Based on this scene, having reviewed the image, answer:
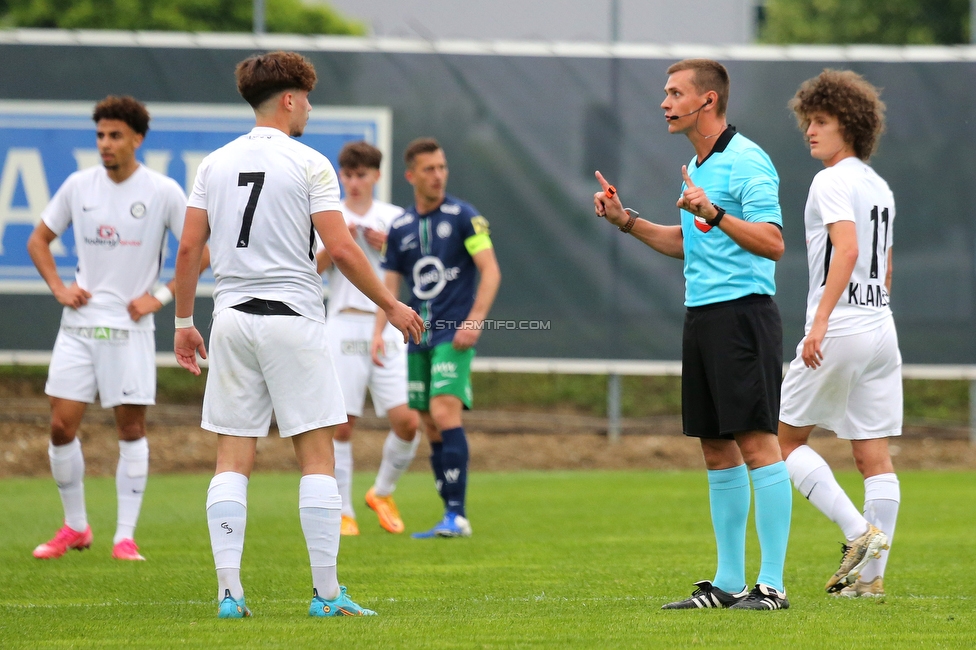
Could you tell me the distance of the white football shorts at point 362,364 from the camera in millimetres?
8047

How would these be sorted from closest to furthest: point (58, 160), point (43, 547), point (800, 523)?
point (43, 547) → point (800, 523) → point (58, 160)

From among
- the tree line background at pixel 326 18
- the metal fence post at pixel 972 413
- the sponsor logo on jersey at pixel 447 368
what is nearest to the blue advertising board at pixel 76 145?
the sponsor logo on jersey at pixel 447 368

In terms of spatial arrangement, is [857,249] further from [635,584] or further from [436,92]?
[436,92]

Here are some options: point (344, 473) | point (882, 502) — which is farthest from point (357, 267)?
point (344, 473)

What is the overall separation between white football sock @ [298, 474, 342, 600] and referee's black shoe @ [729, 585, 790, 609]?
1.54 metres

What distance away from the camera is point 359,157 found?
26.0 ft

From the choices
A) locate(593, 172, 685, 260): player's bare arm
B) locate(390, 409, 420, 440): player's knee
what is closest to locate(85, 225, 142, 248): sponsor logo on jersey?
locate(390, 409, 420, 440): player's knee

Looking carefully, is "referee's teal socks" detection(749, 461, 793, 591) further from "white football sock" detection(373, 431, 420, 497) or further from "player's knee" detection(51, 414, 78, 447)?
"player's knee" detection(51, 414, 78, 447)

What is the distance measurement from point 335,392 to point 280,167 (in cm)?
85

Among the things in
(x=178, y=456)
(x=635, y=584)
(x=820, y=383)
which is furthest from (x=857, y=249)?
(x=178, y=456)

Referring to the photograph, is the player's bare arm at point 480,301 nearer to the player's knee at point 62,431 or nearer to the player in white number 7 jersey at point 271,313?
the player's knee at point 62,431

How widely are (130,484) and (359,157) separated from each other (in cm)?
260

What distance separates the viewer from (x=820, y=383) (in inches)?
208

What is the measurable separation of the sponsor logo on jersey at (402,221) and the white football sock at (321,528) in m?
3.57
